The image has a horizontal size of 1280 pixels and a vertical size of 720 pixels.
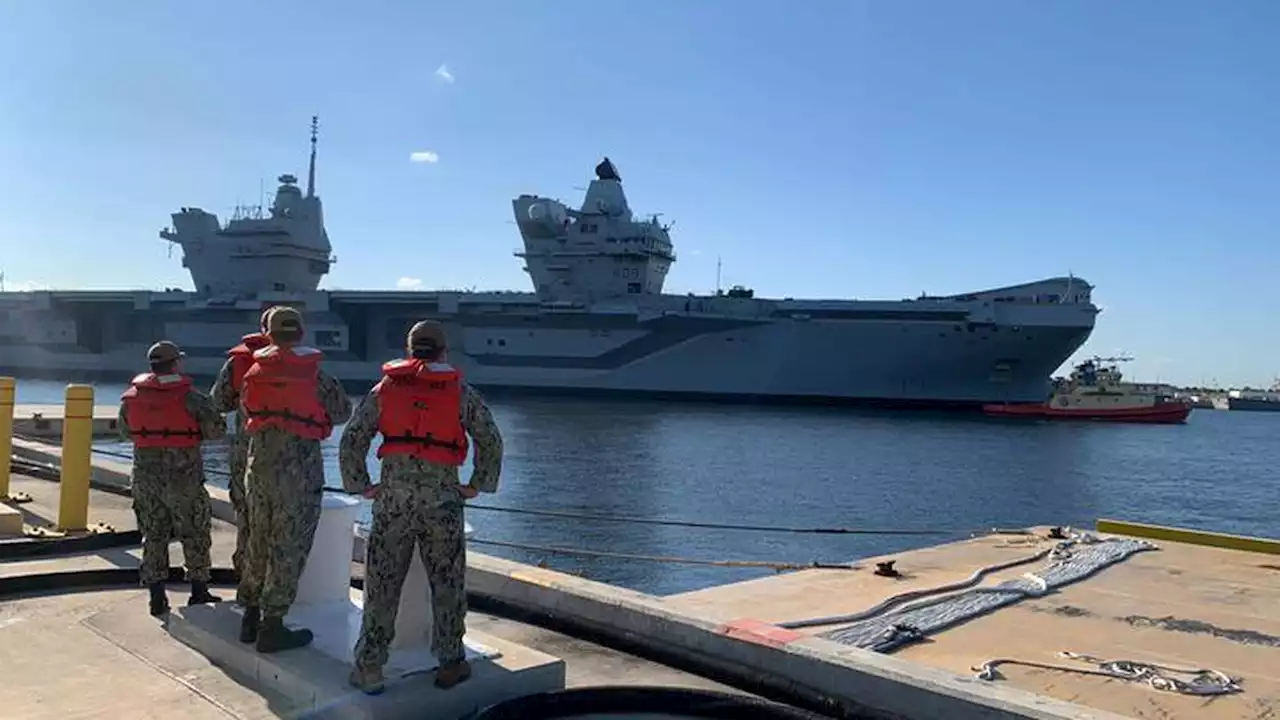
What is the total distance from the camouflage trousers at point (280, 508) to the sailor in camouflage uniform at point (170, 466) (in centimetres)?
84

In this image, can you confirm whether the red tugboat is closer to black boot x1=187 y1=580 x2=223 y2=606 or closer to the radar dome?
the radar dome

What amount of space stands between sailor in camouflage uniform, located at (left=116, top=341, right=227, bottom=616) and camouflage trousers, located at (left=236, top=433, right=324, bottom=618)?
84cm

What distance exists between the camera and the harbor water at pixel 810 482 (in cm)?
1454

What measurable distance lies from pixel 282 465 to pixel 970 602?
402 centimetres

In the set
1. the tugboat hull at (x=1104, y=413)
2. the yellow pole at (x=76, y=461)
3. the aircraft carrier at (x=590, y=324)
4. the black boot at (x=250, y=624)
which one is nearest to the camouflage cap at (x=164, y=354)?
the black boot at (x=250, y=624)

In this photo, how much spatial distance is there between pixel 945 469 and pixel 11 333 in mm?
54718

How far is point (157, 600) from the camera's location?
14.1 ft

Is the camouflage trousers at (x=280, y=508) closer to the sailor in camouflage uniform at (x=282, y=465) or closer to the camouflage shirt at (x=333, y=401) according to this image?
the sailor in camouflage uniform at (x=282, y=465)

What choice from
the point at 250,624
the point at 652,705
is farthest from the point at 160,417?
the point at 652,705

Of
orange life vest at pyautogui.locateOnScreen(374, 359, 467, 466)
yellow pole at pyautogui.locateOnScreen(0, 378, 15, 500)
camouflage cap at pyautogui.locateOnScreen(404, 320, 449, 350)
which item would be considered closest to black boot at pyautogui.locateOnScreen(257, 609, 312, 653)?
orange life vest at pyautogui.locateOnScreen(374, 359, 467, 466)

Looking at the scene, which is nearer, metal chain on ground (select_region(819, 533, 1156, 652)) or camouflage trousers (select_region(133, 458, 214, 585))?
camouflage trousers (select_region(133, 458, 214, 585))

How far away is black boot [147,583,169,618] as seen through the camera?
14.1 ft

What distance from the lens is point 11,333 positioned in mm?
57656

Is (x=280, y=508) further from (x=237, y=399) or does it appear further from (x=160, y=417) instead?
(x=160, y=417)
